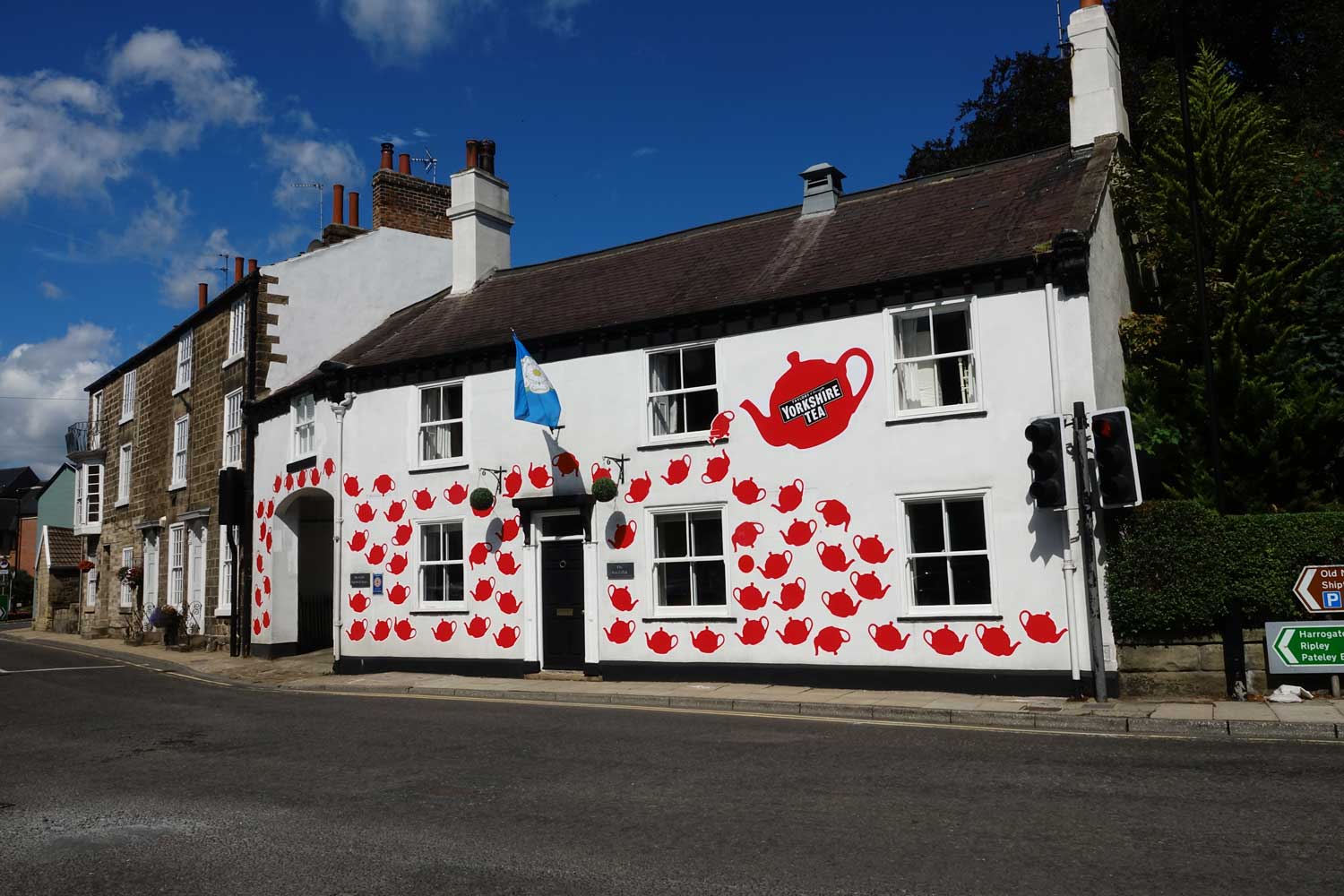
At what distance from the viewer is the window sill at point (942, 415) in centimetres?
1382

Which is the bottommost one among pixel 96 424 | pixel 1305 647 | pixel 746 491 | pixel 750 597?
pixel 1305 647

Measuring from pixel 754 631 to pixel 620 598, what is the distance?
2.39 meters

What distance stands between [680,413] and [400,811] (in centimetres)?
992

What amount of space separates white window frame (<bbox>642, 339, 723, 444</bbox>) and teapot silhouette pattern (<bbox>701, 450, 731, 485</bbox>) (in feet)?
1.46

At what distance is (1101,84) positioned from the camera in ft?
54.1

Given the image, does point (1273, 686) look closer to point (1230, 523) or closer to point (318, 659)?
point (1230, 523)

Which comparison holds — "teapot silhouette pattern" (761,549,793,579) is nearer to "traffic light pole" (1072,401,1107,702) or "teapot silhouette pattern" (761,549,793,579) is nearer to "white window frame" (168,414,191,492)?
"traffic light pole" (1072,401,1107,702)

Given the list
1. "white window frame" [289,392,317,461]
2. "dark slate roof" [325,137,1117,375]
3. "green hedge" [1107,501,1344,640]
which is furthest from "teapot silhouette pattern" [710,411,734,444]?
"white window frame" [289,392,317,461]

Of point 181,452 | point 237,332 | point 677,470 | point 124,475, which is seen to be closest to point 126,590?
point 124,475

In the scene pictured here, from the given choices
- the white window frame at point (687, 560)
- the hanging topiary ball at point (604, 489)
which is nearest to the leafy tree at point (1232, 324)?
the white window frame at point (687, 560)

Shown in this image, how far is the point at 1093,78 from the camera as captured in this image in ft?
54.2

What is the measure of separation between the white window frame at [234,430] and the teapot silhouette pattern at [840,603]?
15022 mm

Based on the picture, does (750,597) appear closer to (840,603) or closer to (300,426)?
(840,603)

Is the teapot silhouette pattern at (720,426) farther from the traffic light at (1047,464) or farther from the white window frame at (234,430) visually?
the white window frame at (234,430)
